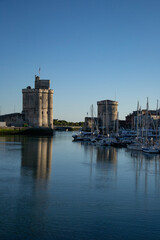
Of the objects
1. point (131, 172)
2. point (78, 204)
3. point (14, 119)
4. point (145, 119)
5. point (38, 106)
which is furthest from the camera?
point (38, 106)

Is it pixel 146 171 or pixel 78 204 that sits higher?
pixel 146 171

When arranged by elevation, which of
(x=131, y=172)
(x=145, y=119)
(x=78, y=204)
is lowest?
(x=78, y=204)

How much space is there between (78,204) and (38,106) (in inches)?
3568

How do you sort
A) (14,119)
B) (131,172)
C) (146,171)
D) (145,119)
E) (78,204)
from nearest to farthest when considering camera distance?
(78,204), (131,172), (146,171), (145,119), (14,119)

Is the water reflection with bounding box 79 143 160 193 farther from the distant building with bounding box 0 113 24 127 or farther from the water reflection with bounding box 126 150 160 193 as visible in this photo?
the distant building with bounding box 0 113 24 127

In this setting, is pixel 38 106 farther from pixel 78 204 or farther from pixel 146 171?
pixel 78 204

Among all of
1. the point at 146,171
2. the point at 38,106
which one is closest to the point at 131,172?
the point at 146,171

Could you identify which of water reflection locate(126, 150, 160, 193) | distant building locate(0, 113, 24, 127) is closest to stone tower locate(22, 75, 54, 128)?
distant building locate(0, 113, 24, 127)

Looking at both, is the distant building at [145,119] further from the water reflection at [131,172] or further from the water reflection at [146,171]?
the water reflection at [131,172]

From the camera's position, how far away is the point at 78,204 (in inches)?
653

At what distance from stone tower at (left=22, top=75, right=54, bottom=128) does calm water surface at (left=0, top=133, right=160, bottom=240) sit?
78506 millimetres

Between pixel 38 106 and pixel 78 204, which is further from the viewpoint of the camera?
pixel 38 106

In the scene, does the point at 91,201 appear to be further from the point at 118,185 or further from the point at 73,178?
the point at 73,178

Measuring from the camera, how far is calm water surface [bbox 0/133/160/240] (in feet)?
43.2
